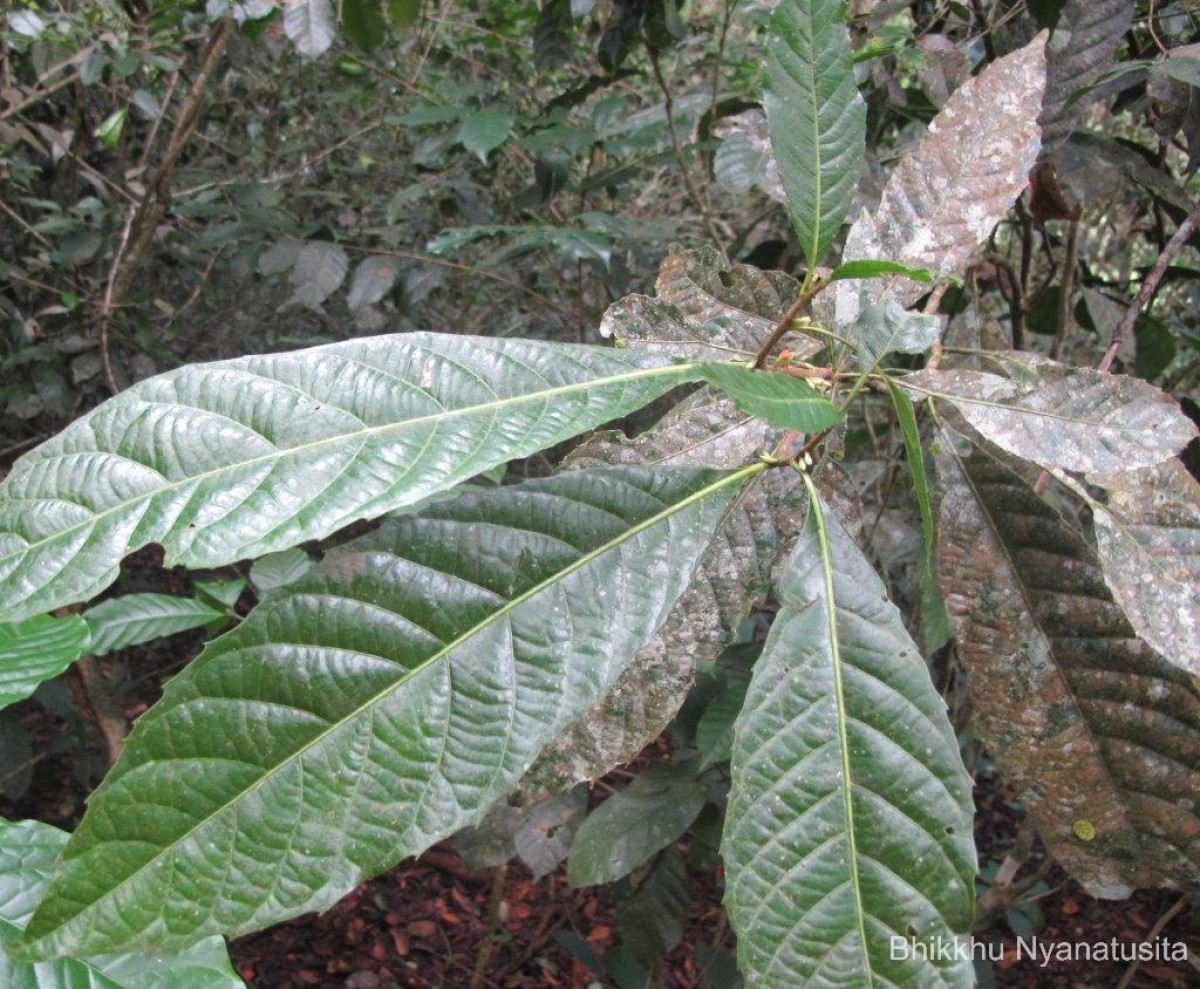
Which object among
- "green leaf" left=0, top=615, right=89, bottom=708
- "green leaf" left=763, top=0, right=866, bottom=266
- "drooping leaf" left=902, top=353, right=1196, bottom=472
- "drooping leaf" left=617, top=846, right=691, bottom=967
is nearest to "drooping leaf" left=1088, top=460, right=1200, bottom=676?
"drooping leaf" left=902, top=353, right=1196, bottom=472

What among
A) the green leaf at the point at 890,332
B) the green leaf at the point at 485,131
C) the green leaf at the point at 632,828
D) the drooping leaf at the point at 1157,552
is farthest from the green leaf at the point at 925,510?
the green leaf at the point at 485,131

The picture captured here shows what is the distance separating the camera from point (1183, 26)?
151 centimetres

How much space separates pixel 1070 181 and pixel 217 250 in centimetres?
232

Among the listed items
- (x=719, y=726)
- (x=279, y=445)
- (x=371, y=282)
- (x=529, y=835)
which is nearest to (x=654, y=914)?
(x=529, y=835)

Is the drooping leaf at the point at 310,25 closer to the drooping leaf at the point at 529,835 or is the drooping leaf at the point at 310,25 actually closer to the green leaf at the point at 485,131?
the green leaf at the point at 485,131

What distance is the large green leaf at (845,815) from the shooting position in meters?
0.50

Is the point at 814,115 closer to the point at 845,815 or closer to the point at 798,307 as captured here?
the point at 798,307

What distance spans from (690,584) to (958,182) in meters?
0.40

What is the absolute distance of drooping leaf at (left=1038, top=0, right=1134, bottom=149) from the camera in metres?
1.06

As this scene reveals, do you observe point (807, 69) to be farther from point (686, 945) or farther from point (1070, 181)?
point (686, 945)

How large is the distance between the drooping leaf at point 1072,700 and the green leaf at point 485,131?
4.20ft

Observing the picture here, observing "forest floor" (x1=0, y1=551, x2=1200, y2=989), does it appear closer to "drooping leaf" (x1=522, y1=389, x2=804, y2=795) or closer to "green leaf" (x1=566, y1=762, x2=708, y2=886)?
"green leaf" (x1=566, y1=762, x2=708, y2=886)

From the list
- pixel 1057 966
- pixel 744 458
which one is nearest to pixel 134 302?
pixel 744 458

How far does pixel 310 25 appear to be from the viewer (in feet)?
5.19
